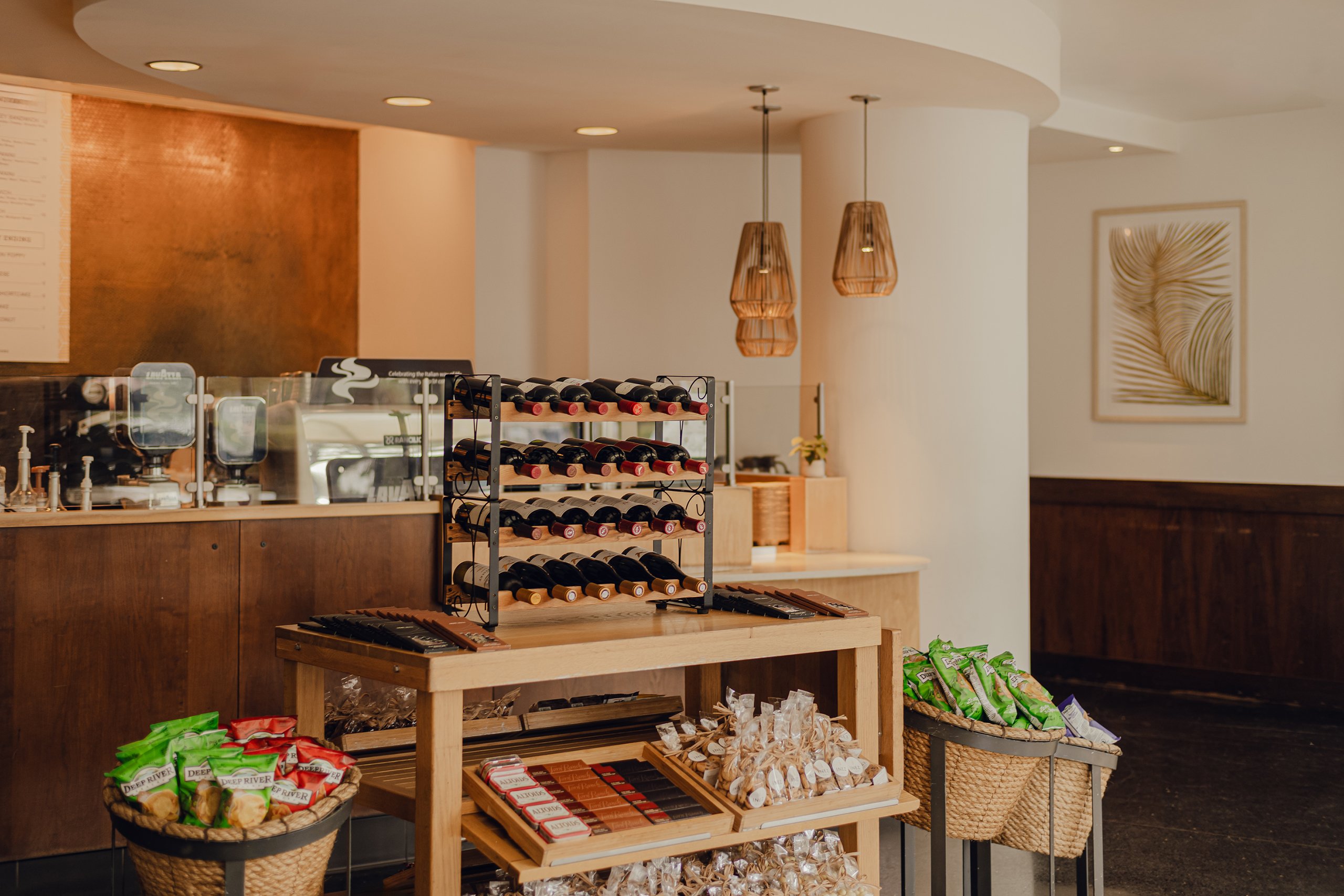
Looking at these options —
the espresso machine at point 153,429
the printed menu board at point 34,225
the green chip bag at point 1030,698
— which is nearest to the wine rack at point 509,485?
the green chip bag at point 1030,698

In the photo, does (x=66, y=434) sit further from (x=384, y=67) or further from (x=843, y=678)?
(x=843, y=678)

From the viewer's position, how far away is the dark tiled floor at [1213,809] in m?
3.95

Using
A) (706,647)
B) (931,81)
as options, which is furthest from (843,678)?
(931,81)

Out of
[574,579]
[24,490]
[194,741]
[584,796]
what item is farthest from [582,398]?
[24,490]

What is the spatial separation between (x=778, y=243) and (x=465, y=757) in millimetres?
3064

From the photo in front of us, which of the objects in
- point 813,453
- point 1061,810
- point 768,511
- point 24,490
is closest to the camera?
point 1061,810

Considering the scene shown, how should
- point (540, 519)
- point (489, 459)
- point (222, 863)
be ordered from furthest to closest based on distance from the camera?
point (540, 519)
point (489, 459)
point (222, 863)

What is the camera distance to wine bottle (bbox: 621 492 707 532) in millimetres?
2900

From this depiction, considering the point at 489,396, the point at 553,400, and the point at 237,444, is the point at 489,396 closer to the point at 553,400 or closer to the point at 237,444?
the point at 553,400

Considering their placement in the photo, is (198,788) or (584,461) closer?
(198,788)

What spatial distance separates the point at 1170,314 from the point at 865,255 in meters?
2.70

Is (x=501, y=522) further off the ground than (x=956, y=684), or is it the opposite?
(x=501, y=522)

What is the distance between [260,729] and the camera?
2.61 m

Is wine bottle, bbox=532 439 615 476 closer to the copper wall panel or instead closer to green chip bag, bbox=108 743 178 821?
green chip bag, bbox=108 743 178 821
